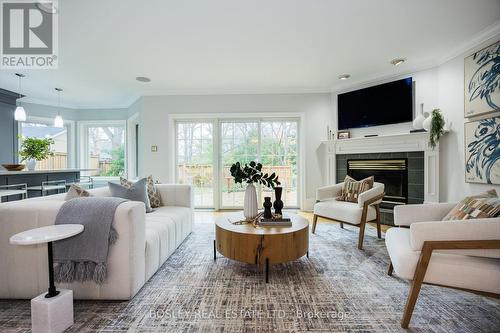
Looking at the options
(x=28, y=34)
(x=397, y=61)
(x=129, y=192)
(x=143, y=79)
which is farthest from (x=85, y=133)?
A: (x=397, y=61)

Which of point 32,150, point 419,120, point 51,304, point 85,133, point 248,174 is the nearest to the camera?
point 51,304

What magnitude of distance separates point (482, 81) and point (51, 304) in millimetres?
4609

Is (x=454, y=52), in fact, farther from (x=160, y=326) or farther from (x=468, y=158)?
(x=160, y=326)

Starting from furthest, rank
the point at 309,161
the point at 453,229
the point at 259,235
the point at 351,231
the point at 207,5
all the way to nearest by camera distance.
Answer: the point at 309,161
the point at 351,231
the point at 207,5
the point at 259,235
the point at 453,229

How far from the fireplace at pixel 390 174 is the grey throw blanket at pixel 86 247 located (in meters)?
3.99

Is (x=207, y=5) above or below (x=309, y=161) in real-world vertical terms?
above

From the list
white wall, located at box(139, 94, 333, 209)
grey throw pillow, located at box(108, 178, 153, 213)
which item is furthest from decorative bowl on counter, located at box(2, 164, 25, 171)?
grey throw pillow, located at box(108, 178, 153, 213)

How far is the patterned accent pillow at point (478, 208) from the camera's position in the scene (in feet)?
4.97

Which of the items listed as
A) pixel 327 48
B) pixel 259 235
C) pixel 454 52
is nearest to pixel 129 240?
pixel 259 235

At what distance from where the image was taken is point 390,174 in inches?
153

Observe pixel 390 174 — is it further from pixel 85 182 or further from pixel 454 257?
pixel 85 182

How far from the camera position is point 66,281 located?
1574 millimetres

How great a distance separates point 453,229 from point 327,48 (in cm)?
253

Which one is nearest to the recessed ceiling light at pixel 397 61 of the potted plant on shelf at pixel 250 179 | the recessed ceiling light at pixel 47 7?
the potted plant on shelf at pixel 250 179
